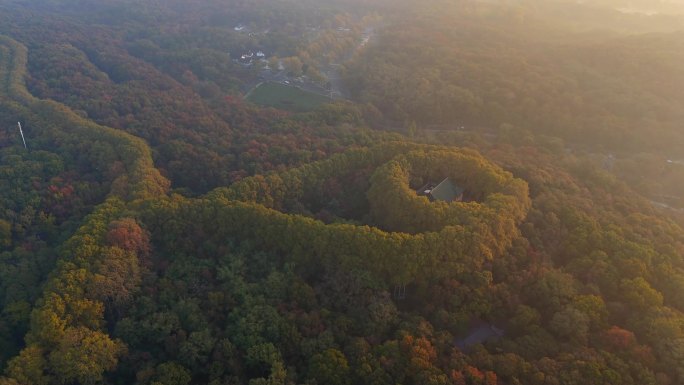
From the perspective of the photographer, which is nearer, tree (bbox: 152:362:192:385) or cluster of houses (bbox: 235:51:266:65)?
tree (bbox: 152:362:192:385)

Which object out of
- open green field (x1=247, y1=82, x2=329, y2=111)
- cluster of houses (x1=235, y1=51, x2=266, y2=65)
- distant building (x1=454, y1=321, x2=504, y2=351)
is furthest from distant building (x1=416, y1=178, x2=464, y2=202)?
cluster of houses (x1=235, y1=51, x2=266, y2=65)

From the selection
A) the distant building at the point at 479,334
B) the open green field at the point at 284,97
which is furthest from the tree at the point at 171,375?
the open green field at the point at 284,97

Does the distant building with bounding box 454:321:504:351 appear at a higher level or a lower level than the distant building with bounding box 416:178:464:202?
lower

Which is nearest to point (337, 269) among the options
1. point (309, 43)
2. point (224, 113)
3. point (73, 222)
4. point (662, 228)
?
point (73, 222)

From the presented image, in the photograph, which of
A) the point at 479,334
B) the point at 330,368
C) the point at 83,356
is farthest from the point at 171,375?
the point at 479,334

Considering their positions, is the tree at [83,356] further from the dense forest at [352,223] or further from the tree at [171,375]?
the tree at [171,375]

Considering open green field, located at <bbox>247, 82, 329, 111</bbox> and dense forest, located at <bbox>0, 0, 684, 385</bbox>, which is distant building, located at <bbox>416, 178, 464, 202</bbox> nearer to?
dense forest, located at <bbox>0, 0, 684, 385</bbox>
